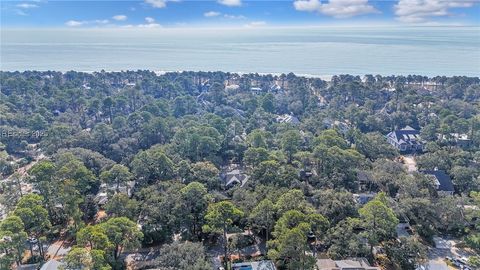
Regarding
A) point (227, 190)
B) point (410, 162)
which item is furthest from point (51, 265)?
point (410, 162)

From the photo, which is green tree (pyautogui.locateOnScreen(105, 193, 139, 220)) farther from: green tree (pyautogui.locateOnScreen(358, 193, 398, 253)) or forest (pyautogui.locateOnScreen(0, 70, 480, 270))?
green tree (pyautogui.locateOnScreen(358, 193, 398, 253))

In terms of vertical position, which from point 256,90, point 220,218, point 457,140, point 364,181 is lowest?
point 364,181

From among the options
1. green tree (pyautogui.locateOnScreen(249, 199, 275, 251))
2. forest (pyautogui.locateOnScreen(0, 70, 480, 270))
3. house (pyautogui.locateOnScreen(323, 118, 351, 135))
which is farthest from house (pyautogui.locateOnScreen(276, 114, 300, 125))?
green tree (pyautogui.locateOnScreen(249, 199, 275, 251))

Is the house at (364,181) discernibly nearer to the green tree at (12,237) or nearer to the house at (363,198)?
the house at (363,198)

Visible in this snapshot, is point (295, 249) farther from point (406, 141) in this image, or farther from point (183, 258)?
point (406, 141)

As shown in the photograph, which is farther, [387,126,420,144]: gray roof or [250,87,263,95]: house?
[250,87,263,95]: house

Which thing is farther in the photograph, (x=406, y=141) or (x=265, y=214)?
(x=406, y=141)

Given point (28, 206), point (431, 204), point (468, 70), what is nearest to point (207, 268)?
point (28, 206)
